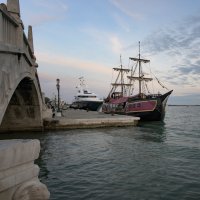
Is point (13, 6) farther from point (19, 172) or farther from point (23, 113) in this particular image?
point (23, 113)

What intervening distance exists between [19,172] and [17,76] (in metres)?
7.87

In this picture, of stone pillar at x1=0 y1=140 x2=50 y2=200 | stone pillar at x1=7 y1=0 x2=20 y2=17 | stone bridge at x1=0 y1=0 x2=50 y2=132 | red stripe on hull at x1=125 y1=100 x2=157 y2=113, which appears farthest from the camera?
red stripe on hull at x1=125 y1=100 x2=157 y2=113

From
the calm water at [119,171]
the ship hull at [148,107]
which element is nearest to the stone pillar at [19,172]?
the calm water at [119,171]

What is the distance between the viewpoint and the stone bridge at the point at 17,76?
396 inches

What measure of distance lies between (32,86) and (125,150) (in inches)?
364

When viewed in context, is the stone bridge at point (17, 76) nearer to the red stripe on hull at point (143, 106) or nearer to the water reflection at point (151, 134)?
the water reflection at point (151, 134)

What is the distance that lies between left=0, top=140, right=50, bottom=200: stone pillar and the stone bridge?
3753 millimetres

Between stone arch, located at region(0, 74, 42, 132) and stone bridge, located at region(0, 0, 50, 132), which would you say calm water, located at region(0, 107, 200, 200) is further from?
stone arch, located at region(0, 74, 42, 132)

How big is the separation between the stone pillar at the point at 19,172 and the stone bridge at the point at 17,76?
375 cm

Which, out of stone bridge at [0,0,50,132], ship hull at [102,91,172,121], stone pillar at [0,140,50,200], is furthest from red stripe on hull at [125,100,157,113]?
stone pillar at [0,140,50,200]

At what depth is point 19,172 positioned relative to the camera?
561 centimetres

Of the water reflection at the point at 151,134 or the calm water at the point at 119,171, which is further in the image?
the water reflection at the point at 151,134

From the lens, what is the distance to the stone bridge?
1005 centimetres

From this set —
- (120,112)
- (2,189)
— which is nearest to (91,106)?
(120,112)
